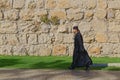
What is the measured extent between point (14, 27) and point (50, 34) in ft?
5.15

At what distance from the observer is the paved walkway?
1259 cm

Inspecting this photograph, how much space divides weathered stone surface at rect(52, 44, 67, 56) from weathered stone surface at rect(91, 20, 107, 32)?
5.07 ft

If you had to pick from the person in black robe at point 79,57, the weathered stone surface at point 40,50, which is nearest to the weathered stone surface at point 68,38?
the weathered stone surface at point 40,50

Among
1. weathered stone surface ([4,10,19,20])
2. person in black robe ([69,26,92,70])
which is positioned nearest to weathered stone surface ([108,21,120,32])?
person in black robe ([69,26,92,70])

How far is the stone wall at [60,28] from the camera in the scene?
58.9 ft

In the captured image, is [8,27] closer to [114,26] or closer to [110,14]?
[110,14]

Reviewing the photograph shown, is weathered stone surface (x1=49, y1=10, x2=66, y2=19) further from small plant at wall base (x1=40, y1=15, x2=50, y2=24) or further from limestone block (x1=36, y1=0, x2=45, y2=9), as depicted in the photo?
limestone block (x1=36, y1=0, x2=45, y2=9)

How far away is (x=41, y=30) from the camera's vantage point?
18.1 m

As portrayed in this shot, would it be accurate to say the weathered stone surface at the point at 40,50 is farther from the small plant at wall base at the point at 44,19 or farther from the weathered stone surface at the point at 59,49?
the small plant at wall base at the point at 44,19

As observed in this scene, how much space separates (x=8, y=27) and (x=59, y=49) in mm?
2378

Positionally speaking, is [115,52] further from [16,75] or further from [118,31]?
[16,75]

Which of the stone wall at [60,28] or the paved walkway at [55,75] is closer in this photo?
the paved walkway at [55,75]

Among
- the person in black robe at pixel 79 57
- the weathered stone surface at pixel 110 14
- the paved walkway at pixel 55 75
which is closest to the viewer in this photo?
the paved walkway at pixel 55 75

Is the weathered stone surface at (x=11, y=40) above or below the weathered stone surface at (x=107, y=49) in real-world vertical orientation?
above
